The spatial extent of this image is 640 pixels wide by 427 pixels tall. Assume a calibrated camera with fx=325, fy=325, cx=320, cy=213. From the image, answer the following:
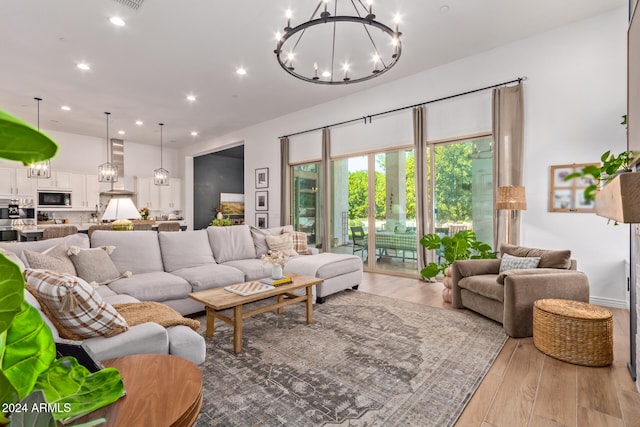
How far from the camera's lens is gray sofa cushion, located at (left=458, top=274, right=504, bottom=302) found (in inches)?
119

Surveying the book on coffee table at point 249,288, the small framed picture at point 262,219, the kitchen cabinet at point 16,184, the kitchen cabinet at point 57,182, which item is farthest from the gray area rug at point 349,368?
the kitchen cabinet at point 57,182

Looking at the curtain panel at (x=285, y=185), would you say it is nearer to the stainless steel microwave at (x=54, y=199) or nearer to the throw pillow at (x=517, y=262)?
the throw pillow at (x=517, y=262)

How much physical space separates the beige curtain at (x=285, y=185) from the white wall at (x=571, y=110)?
3.57m

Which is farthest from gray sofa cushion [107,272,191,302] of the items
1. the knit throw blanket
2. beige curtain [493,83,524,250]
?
beige curtain [493,83,524,250]

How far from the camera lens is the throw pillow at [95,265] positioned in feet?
9.68

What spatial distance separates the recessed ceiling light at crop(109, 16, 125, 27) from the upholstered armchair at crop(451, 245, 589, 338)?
470 cm

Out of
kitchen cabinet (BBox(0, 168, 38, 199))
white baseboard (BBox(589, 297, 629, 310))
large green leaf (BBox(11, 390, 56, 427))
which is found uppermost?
kitchen cabinet (BBox(0, 168, 38, 199))

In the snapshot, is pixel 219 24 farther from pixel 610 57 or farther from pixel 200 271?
pixel 610 57

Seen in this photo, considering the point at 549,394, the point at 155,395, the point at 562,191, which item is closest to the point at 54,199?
the point at 155,395

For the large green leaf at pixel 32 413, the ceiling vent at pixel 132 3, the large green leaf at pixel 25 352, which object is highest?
the ceiling vent at pixel 132 3

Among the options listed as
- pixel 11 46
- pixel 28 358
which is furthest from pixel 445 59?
pixel 11 46

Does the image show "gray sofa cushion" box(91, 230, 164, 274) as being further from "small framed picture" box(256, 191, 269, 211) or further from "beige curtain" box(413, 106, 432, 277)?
"small framed picture" box(256, 191, 269, 211)

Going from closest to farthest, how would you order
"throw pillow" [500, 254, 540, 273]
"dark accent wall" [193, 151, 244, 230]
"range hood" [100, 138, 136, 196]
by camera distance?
"throw pillow" [500, 254, 540, 273]
"range hood" [100, 138, 136, 196]
"dark accent wall" [193, 151, 244, 230]

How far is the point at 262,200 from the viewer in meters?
7.70
